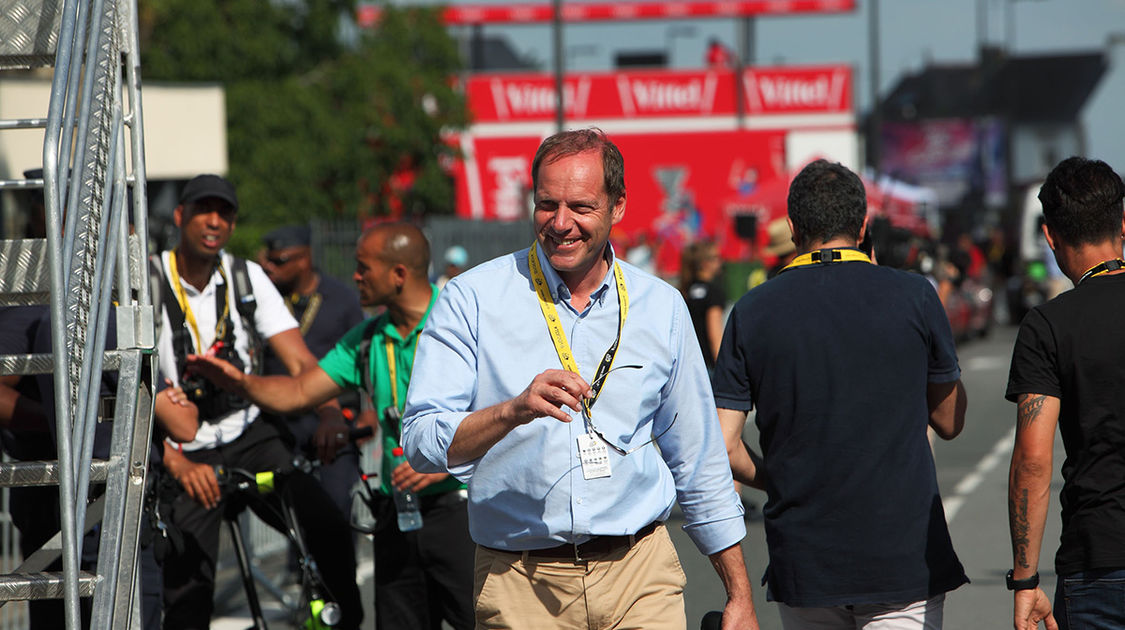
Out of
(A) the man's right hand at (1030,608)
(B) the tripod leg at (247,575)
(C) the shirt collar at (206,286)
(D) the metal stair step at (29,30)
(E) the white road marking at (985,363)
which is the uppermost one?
(D) the metal stair step at (29,30)

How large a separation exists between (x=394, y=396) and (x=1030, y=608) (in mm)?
2459

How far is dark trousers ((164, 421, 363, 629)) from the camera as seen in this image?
5.51 m

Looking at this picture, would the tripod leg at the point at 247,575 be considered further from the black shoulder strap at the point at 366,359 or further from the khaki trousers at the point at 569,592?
the khaki trousers at the point at 569,592

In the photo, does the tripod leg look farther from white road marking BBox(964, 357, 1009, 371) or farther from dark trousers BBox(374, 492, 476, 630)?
white road marking BBox(964, 357, 1009, 371)

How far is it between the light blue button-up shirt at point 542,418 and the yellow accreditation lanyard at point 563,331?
0.02 metres

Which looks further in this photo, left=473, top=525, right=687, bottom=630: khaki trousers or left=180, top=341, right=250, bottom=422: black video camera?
left=180, top=341, right=250, bottom=422: black video camera

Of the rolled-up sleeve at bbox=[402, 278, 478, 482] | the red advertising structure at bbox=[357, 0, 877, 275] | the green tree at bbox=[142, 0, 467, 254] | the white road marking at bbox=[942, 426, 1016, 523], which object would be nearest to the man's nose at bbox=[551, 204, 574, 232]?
the rolled-up sleeve at bbox=[402, 278, 478, 482]

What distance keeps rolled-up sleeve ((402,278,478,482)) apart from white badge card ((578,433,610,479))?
275mm

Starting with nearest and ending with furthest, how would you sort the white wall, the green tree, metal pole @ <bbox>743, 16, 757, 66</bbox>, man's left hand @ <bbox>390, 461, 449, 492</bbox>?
1. man's left hand @ <bbox>390, 461, 449, 492</bbox>
2. the white wall
3. the green tree
4. metal pole @ <bbox>743, 16, 757, 66</bbox>

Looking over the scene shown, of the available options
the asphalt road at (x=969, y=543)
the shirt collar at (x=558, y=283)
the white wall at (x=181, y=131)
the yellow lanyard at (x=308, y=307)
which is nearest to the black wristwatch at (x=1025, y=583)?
the shirt collar at (x=558, y=283)

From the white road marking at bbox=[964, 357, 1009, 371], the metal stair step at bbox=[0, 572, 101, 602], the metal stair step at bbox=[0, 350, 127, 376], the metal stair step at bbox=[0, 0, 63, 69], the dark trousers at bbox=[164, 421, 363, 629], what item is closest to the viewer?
the metal stair step at bbox=[0, 572, 101, 602]

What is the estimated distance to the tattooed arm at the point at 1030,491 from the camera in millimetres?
3734

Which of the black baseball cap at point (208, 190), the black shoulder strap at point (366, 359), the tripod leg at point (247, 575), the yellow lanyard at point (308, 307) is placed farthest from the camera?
the yellow lanyard at point (308, 307)

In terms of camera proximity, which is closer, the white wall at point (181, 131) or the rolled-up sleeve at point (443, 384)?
the rolled-up sleeve at point (443, 384)
